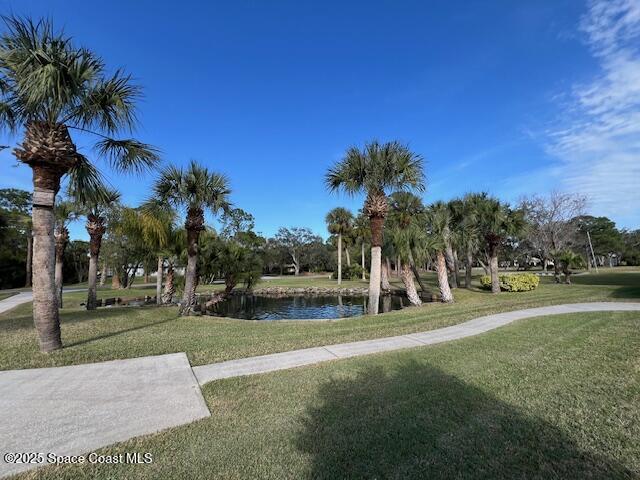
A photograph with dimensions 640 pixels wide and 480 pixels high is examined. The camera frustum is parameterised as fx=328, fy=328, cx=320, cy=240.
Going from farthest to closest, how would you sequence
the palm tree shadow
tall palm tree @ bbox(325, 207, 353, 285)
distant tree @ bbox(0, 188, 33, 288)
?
tall palm tree @ bbox(325, 207, 353, 285), distant tree @ bbox(0, 188, 33, 288), the palm tree shadow

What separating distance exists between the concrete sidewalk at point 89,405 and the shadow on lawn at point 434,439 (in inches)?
65.0

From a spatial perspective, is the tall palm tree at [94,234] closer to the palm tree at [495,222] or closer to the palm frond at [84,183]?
the palm frond at [84,183]

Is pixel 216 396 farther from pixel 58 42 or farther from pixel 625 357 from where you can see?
pixel 58 42

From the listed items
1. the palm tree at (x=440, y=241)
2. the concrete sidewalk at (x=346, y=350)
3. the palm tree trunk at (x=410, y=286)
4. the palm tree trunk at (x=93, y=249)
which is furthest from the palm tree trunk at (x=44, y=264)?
the palm tree at (x=440, y=241)

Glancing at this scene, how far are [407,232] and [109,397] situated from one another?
1399 centimetres

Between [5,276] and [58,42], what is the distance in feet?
135

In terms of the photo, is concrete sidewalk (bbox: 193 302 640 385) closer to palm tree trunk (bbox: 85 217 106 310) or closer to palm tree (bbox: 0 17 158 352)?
palm tree (bbox: 0 17 158 352)

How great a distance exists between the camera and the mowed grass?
2691 millimetres

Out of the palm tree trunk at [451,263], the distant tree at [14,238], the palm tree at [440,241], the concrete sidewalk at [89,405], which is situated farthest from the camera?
the distant tree at [14,238]

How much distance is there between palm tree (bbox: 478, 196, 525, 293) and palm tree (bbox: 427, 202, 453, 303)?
94.1 inches

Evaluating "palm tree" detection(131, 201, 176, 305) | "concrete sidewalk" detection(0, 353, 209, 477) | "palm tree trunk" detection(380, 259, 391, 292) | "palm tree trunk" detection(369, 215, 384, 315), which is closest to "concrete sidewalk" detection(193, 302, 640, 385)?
"concrete sidewalk" detection(0, 353, 209, 477)

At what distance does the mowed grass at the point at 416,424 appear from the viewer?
269 centimetres

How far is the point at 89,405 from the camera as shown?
394 cm

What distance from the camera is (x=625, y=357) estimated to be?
5.30 m
